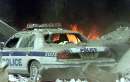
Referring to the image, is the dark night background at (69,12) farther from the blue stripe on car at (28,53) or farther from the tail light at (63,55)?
the tail light at (63,55)

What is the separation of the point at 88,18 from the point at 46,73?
23418 millimetres

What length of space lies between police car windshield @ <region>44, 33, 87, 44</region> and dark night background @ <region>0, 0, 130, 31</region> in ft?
58.8

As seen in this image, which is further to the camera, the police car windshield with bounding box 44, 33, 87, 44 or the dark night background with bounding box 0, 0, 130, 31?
the dark night background with bounding box 0, 0, 130, 31

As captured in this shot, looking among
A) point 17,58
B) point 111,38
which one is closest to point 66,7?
point 111,38

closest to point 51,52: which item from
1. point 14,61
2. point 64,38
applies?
point 64,38

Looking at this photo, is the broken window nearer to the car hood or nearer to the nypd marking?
the nypd marking

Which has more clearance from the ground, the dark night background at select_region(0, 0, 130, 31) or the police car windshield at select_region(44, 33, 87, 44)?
the dark night background at select_region(0, 0, 130, 31)

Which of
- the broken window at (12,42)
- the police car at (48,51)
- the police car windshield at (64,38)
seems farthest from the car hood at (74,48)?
the broken window at (12,42)

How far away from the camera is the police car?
15.0 meters

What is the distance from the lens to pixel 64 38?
16297 millimetres

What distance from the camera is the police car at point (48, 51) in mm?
14953

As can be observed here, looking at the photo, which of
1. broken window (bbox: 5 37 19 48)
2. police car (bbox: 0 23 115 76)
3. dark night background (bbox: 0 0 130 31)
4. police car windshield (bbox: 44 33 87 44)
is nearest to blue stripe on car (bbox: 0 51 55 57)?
police car (bbox: 0 23 115 76)

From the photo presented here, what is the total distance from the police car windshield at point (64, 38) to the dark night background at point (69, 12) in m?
17.9

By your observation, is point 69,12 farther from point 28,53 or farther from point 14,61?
point 28,53
